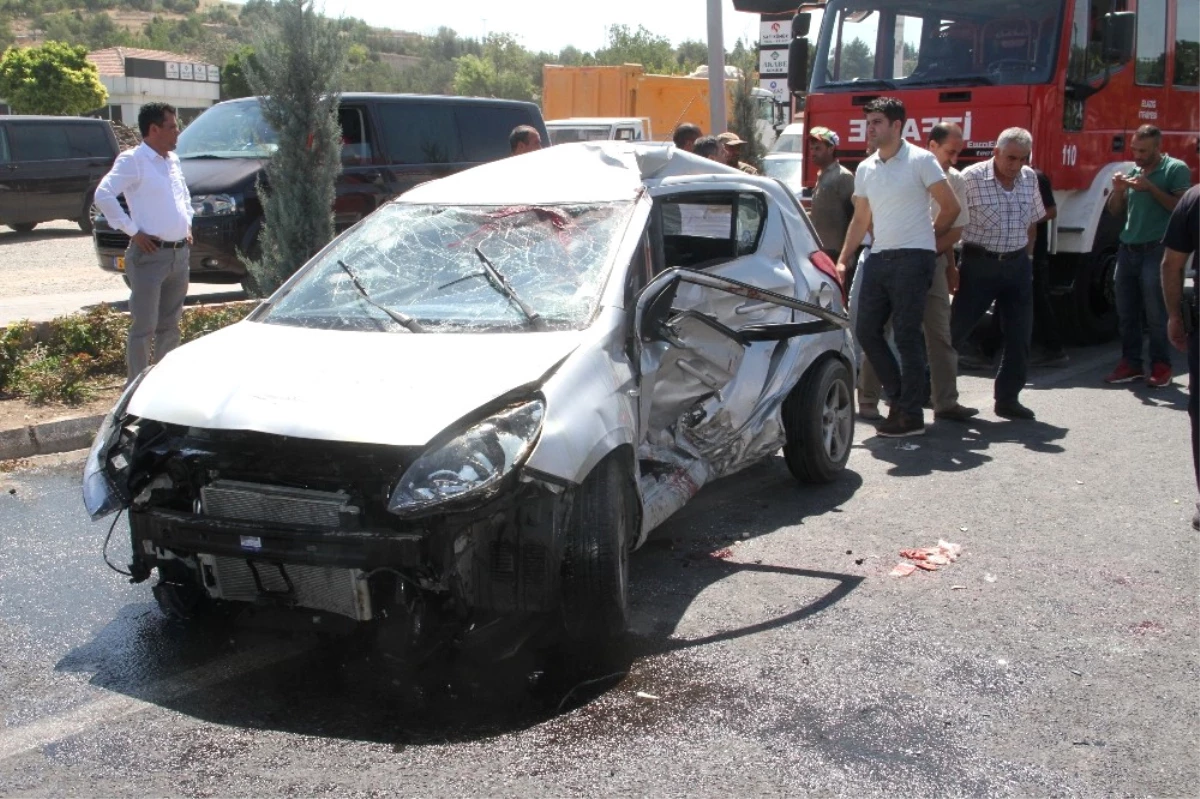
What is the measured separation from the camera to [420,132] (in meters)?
13.7

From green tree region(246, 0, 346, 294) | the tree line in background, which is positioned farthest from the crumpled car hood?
the tree line in background

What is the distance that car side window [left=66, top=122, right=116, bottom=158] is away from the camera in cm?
2041

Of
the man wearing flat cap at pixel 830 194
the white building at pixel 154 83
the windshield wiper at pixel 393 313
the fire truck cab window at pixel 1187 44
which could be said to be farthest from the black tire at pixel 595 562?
the white building at pixel 154 83

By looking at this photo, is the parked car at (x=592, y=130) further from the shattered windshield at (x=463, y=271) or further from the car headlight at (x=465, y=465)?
the car headlight at (x=465, y=465)

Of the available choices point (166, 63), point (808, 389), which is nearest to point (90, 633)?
point (808, 389)

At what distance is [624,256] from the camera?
5.17m

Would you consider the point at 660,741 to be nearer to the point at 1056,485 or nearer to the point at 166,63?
the point at 1056,485

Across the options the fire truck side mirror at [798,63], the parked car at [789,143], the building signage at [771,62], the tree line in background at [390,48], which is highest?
the tree line in background at [390,48]

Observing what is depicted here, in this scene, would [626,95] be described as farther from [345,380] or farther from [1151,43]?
[345,380]

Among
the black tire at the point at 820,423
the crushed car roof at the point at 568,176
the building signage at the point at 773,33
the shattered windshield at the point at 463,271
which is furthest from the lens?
the building signage at the point at 773,33

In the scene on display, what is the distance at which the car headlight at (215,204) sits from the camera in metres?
12.5

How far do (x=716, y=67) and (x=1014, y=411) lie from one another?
7.14m

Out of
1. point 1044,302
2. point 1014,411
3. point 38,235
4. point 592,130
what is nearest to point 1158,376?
Result: point 1044,302

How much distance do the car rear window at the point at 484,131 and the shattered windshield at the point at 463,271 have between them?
873 centimetres
